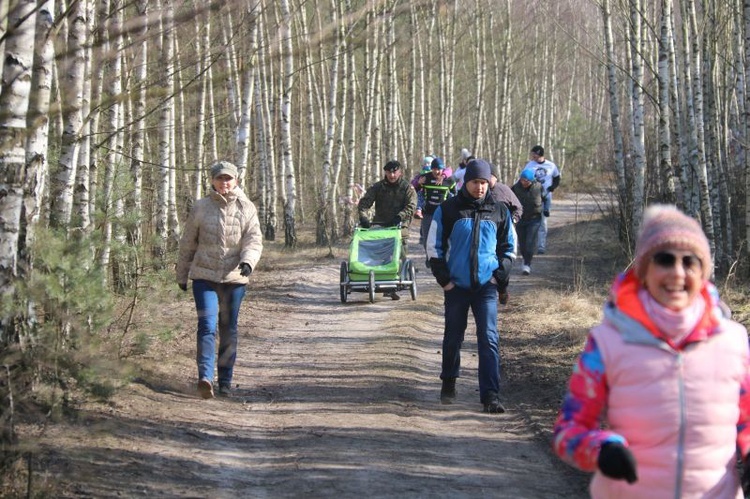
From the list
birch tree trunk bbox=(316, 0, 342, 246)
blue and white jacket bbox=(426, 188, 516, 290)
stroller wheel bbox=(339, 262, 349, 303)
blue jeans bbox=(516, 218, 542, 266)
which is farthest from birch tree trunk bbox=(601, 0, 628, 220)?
blue and white jacket bbox=(426, 188, 516, 290)

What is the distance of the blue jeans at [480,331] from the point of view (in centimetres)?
809


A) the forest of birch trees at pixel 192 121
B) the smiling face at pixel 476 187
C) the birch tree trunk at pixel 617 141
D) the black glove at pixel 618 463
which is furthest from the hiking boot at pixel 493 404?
the birch tree trunk at pixel 617 141

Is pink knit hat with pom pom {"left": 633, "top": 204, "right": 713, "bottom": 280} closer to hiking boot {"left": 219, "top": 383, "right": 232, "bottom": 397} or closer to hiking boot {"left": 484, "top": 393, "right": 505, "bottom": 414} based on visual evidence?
hiking boot {"left": 484, "top": 393, "right": 505, "bottom": 414}

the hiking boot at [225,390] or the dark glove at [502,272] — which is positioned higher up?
the dark glove at [502,272]

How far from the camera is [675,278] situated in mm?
3178

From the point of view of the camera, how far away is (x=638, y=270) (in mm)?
3311

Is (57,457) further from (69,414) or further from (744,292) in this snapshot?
(744,292)

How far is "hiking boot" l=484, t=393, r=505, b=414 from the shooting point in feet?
26.5

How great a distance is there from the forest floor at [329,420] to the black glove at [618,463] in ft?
9.98

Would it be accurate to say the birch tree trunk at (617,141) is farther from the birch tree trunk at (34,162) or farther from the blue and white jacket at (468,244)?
the birch tree trunk at (34,162)

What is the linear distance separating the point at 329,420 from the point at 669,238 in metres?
4.89

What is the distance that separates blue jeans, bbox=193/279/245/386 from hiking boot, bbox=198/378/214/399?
44mm

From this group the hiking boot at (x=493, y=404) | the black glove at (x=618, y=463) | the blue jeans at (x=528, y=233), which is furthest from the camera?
the blue jeans at (x=528, y=233)

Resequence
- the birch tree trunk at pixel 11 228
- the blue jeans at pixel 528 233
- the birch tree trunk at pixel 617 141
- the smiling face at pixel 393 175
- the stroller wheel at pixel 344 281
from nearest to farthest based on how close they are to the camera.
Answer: the birch tree trunk at pixel 11 228
the smiling face at pixel 393 175
the stroller wheel at pixel 344 281
the blue jeans at pixel 528 233
the birch tree trunk at pixel 617 141
